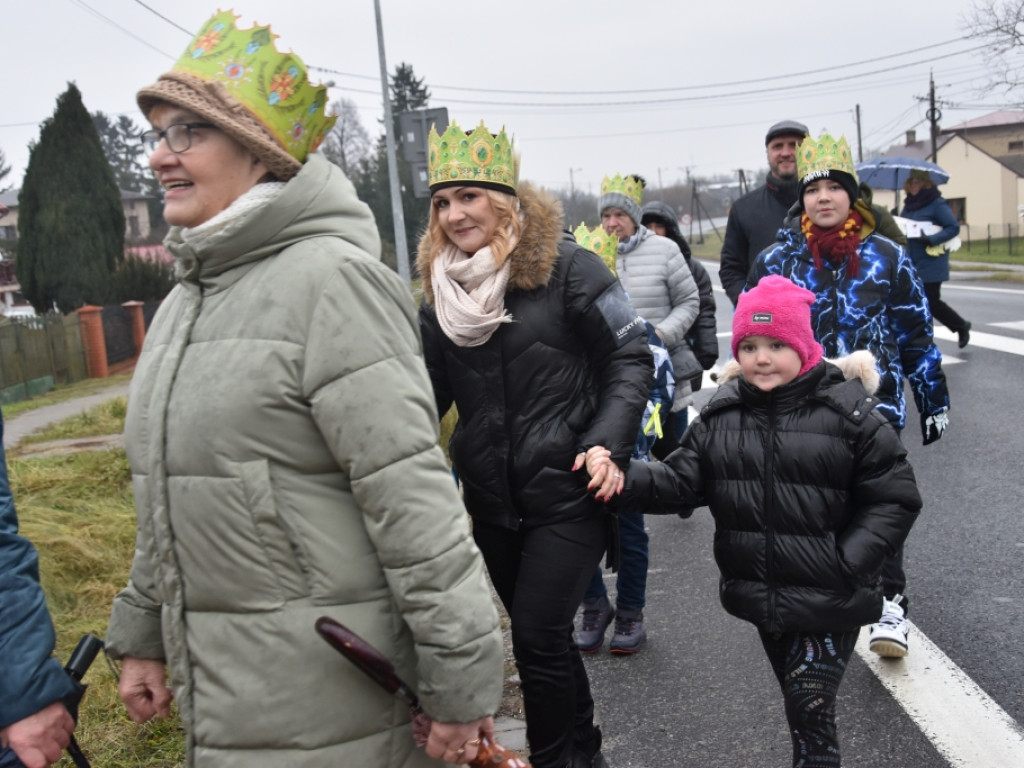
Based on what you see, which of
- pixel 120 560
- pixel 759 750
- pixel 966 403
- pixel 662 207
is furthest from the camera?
pixel 966 403

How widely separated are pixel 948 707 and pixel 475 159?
2461 millimetres

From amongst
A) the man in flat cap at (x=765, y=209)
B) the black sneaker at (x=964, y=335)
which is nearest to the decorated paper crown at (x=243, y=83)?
the man in flat cap at (x=765, y=209)

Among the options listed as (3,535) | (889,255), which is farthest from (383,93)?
(3,535)

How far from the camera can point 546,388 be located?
3230mm

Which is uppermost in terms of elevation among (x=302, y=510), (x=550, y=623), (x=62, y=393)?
(x=302, y=510)

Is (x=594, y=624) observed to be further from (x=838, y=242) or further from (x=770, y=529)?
(x=838, y=242)

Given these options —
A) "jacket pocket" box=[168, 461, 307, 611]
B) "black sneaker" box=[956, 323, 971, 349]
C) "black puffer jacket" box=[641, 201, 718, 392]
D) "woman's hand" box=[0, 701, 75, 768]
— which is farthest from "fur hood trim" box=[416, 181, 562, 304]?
"black sneaker" box=[956, 323, 971, 349]

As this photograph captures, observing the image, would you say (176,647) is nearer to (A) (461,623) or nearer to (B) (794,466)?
(A) (461,623)

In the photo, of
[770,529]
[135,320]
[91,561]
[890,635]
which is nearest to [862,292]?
[890,635]

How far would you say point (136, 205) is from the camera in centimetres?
8344

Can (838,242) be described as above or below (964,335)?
above

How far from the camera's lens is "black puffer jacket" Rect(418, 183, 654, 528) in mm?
3201

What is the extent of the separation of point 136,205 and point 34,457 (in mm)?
79535

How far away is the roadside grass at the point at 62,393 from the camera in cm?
1609
